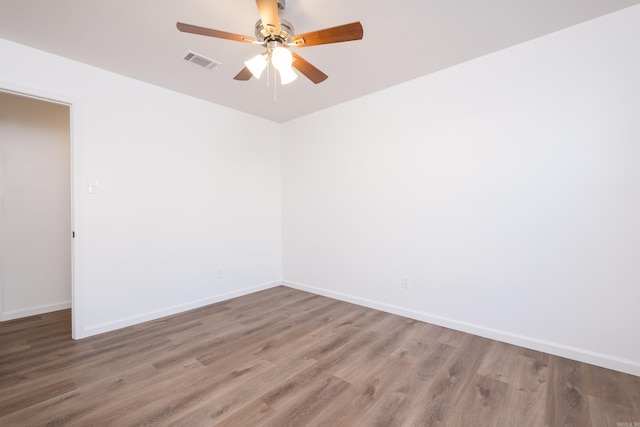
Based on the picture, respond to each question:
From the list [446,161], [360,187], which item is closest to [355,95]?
[360,187]

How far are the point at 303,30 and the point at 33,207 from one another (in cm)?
361

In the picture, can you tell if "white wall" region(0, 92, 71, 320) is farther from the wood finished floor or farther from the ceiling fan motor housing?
the ceiling fan motor housing

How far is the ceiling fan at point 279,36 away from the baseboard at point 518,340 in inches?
99.6

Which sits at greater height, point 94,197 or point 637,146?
point 637,146

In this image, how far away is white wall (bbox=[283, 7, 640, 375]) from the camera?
197 centimetres

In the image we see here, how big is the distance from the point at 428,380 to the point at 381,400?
1.38 feet

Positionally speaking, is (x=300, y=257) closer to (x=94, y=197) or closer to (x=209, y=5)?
(x=94, y=197)

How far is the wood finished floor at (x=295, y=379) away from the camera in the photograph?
155cm

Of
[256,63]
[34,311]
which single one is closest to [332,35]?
[256,63]

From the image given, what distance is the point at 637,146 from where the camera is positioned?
1906 millimetres

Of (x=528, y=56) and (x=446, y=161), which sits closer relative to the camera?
(x=528, y=56)

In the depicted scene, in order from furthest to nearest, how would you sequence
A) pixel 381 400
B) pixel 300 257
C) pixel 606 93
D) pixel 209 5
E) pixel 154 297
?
1. pixel 300 257
2. pixel 154 297
3. pixel 606 93
4. pixel 209 5
5. pixel 381 400

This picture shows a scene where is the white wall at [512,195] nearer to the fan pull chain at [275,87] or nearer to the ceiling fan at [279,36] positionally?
the fan pull chain at [275,87]

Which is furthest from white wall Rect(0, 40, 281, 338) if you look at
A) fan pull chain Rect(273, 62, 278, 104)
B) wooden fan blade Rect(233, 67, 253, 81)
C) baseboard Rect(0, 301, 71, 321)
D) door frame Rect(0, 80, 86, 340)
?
wooden fan blade Rect(233, 67, 253, 81)
